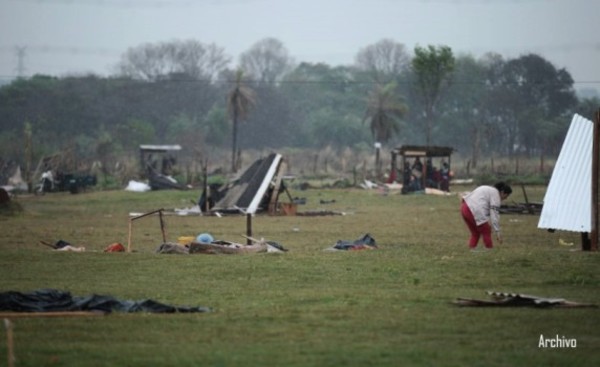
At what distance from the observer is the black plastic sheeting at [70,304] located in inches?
611

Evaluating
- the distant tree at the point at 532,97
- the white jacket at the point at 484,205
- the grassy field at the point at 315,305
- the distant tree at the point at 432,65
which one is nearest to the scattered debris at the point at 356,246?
the grassy field at the point at 315,305

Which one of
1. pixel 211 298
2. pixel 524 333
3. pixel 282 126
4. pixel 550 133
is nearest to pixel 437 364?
pixel 524 333

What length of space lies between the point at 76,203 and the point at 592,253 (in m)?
34.3

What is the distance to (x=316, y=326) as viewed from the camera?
14695mm

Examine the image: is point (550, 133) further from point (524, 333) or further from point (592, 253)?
point (524, 333)

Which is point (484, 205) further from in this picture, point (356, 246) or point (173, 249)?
point (173, 249)

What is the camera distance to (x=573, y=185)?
24.8 meters

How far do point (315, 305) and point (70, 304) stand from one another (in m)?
3.12

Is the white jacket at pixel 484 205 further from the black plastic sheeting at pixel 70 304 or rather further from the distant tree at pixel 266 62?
the distant tree at pixel 266 62

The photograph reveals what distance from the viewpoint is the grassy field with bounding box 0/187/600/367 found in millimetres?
12781

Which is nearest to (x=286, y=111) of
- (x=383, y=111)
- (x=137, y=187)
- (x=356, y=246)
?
(x=383, y=111)

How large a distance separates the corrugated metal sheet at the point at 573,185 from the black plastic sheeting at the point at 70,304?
10.6m

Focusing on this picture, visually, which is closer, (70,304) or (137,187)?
(70,304)

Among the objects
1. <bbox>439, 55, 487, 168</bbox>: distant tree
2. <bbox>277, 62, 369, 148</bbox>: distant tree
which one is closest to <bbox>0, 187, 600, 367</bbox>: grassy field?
<bbox>439, 55, 487, 168</bbox>: distant tree
